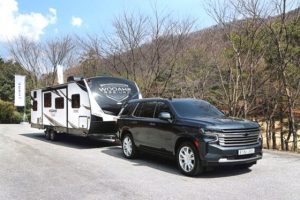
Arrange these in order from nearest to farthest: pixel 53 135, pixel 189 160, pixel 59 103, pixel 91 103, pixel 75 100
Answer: pixel 189 160 → pixel 91 103 → pixel 75 100 → pixel 59 103 → pixel 53 135

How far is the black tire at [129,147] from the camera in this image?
11164mm

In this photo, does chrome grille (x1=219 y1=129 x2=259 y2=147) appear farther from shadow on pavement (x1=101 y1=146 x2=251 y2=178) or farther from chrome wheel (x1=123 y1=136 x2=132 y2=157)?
chrome wheel (x1=123 y1=136 x2=132 y2=157)

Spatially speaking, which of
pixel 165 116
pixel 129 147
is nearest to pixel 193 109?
pixel 165 116

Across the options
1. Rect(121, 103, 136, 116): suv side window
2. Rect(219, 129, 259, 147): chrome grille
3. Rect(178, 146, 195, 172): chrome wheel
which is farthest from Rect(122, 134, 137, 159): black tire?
Rect(219, 129, 259, 147): chrome grille

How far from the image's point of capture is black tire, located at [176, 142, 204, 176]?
8.49 meters

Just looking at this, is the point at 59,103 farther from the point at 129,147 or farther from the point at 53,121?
the point at 129,147

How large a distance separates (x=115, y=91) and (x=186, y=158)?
6583mm

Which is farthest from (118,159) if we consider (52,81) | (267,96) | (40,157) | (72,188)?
(52,81)

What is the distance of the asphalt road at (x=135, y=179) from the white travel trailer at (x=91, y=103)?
230 cm

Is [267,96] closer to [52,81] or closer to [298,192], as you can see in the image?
[298,192]

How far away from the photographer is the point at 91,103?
14.1 meters

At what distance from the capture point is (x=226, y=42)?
16.7 metres

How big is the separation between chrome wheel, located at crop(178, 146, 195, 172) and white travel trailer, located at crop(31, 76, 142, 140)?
5.61 meters

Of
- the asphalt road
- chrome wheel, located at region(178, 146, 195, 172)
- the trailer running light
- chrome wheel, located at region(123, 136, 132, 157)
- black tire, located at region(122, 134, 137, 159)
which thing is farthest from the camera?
chrome wheel, located at region(123, 136, 132, 157)
